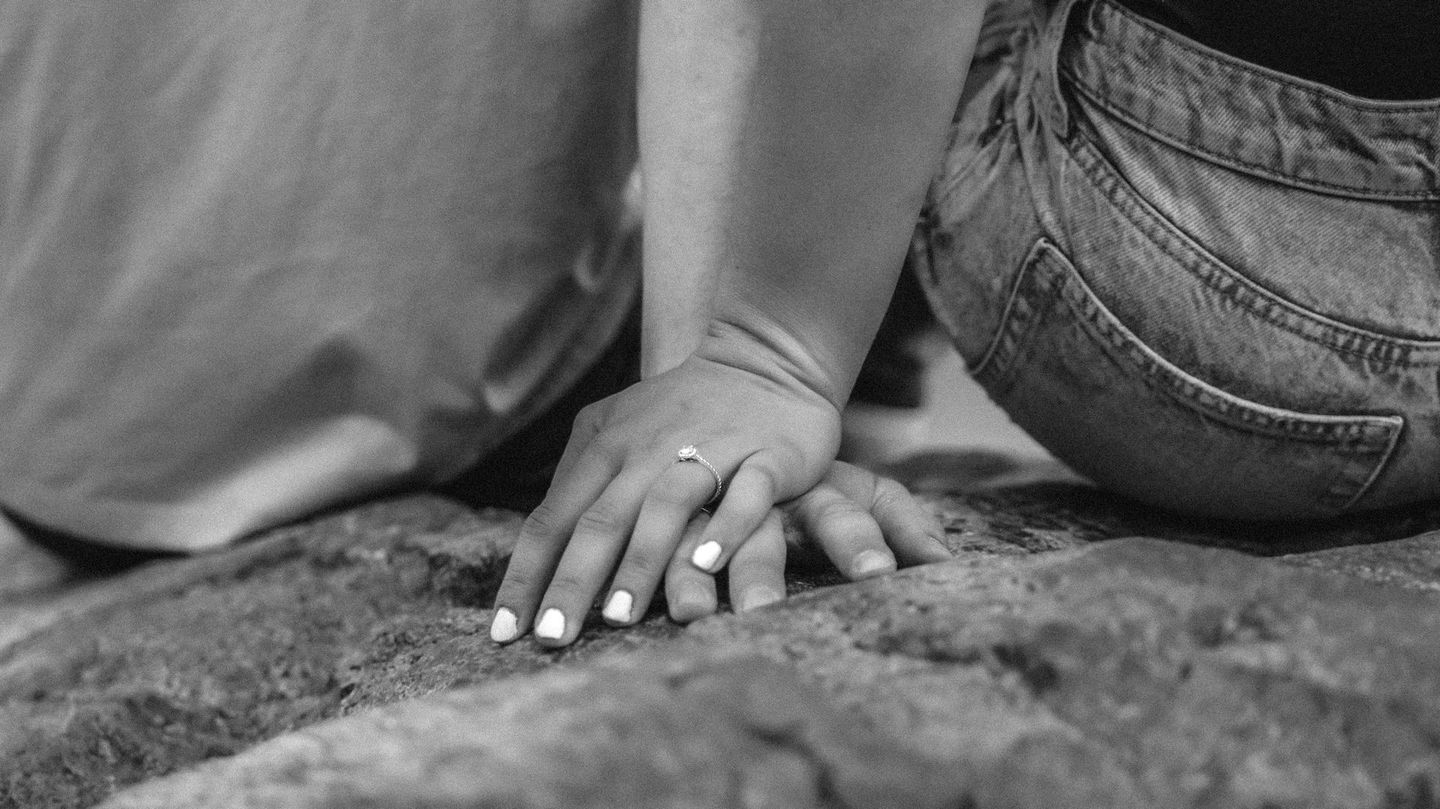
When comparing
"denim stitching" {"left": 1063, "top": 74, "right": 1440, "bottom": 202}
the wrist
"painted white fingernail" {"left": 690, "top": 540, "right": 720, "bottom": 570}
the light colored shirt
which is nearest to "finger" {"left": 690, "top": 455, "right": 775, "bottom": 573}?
"painted white fingernail" {"left": 690, "top": 540, "right": 720, "bottom": 570}

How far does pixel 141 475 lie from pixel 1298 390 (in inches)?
51.9

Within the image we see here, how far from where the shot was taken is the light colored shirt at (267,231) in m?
1.51

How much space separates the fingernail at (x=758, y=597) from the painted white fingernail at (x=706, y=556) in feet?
0.16

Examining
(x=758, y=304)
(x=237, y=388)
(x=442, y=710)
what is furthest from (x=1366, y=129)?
(x=237, y=388)

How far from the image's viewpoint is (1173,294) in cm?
122

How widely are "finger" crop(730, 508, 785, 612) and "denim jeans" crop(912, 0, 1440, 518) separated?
432 millimetres

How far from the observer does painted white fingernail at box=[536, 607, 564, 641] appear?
0.95m

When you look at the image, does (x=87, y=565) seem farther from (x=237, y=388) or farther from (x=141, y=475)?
(x=237, y=388)

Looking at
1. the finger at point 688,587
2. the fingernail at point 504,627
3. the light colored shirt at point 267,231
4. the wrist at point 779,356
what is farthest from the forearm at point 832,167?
the light colored shirt at point 267,231

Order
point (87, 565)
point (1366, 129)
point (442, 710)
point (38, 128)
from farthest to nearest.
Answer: point (87, 565) → point (38, 128) → point (1366, 129) → point (442, 710)

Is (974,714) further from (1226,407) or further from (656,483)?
(1226,407)

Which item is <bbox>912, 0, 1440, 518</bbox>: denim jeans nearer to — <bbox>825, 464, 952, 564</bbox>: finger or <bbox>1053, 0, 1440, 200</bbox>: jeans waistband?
<bbox>1053, 0, 1440, 200</bbox>: jeans waistband

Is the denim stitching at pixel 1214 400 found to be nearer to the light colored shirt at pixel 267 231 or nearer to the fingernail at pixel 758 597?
the fingernail at pixel 758 597

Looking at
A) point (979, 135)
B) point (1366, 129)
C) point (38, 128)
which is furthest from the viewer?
point (38, 128)
